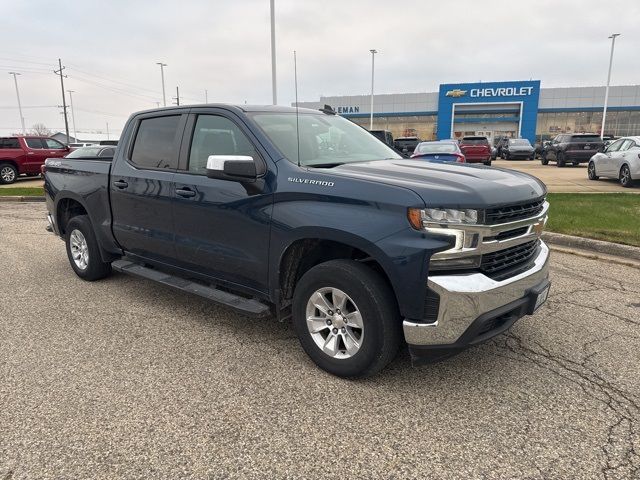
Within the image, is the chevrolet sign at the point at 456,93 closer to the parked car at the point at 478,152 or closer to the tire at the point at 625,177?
the parked car at the point at 478,152

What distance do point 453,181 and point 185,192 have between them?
220cm

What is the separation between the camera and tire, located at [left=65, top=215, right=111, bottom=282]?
5.43m

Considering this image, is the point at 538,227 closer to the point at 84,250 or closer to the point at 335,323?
the point at 335,323

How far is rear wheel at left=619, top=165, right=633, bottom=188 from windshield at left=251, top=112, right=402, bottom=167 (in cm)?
1199

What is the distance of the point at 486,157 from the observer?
23.3 meters

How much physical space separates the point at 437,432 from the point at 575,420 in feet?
2.75

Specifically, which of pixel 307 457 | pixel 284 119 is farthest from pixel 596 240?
pixel 307 457

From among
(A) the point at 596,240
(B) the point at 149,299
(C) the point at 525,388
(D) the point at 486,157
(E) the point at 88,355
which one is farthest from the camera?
(D) the point at 486,157

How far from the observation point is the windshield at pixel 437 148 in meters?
13.2

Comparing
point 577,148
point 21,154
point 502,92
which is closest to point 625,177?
point 577,148

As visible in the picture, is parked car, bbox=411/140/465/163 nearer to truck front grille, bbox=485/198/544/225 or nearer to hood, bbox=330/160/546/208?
hood, bbox=330/160/546/208

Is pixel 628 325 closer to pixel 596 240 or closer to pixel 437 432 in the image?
pixel 437 432

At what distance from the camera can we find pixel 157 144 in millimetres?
4559

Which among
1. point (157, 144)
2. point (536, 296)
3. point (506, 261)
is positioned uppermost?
point (157, 144)
